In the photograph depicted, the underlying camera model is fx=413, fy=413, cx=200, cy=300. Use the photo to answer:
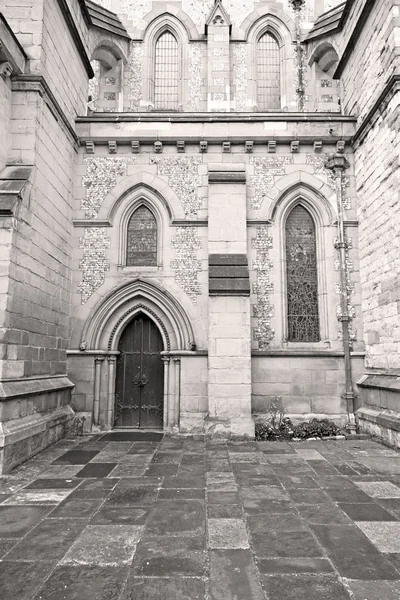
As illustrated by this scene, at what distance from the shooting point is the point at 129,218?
9.49 metres

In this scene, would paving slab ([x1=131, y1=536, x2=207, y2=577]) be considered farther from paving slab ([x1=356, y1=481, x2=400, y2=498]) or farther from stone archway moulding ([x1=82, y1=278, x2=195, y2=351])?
stone archway moulding ([x1=82, y1=278, x2=195, y2=351])

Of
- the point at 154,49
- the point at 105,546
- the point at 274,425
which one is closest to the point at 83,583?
the point at 105,546

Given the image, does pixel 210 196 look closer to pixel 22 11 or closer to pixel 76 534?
pixel 22 11

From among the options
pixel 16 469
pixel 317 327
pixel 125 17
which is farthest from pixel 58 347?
pixel 125 17

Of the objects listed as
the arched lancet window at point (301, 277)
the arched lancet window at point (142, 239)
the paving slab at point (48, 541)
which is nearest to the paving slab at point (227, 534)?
the paving slab at point (48, 541)

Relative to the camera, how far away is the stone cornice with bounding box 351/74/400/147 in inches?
289

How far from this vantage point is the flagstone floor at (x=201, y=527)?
290cm

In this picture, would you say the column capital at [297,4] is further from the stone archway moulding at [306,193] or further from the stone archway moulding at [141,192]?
the stone archway moulding at [141,192]

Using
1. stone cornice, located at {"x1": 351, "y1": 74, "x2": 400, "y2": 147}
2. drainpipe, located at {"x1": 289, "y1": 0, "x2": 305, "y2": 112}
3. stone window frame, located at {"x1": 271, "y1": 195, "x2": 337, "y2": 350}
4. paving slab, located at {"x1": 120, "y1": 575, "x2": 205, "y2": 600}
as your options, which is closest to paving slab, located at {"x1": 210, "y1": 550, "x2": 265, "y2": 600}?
paving slab, located at {"x1": 120, "y1": 575, "x2": 205, "y2": 600}

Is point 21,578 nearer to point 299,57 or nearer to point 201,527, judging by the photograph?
point 201,527

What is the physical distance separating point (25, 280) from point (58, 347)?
1.96 metres

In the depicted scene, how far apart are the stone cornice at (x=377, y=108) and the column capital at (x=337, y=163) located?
442mm

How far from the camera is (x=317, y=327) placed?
9.14 meters

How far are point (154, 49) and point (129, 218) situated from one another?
781 cm
